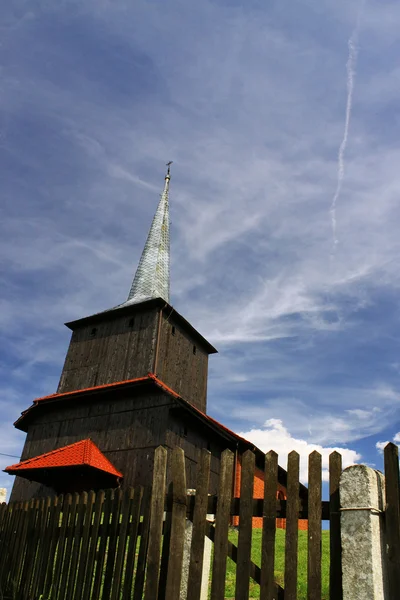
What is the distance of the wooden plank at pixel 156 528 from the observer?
435cm

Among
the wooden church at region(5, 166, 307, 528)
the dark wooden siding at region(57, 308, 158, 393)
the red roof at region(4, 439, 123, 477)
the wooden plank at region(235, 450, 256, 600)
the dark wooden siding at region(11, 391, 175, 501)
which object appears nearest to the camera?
the wooden plank at region(235, 450, 256, 600)

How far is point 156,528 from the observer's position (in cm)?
452

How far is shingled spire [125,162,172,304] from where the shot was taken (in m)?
26.9

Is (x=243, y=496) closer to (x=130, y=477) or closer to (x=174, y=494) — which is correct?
(x=174, y=494)

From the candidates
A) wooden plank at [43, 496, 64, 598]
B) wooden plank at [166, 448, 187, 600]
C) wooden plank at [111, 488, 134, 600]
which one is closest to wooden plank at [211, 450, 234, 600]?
wooden plank at [166, 448, 187, 600]

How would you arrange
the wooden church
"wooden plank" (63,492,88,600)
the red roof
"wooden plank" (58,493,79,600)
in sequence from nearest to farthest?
"wooden plank" (63,492,88,600) → "wooden plank" (58,493,79,600) → the red roof → the wooden church

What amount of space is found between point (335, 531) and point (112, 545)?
100 inches

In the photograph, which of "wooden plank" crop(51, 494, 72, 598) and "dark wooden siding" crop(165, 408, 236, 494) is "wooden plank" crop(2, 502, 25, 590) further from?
"dark wooden siding" crop(165, 408, 236, 494)

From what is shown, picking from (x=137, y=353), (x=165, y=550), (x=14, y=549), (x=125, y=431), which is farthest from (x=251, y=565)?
(x=137, y=353)

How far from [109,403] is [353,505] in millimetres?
17978

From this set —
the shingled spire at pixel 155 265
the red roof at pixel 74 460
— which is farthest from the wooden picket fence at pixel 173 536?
the shingled spire at pixel 155 265

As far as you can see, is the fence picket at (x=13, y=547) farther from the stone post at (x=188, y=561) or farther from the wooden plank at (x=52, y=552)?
the stone post at (x=188, y=561)

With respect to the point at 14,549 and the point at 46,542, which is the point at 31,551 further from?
the point at 14,549

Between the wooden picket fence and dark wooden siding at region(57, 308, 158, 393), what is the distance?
1481 centimetres
